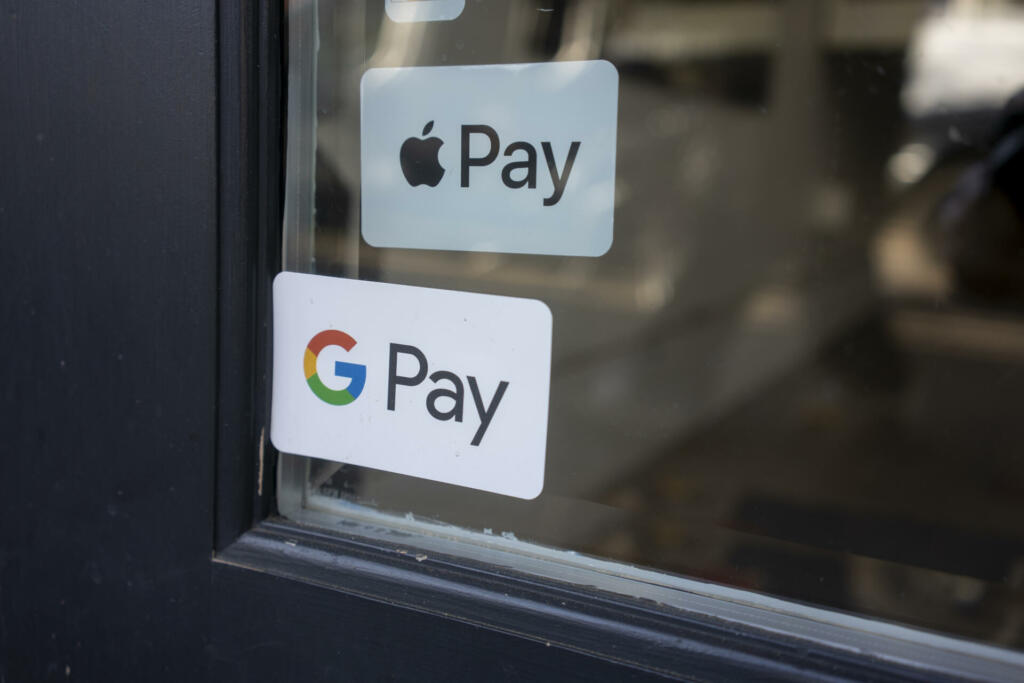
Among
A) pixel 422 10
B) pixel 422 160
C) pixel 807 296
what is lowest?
pixel 807 296

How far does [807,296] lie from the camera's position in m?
5.25

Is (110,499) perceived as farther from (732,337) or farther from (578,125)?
(732,337)

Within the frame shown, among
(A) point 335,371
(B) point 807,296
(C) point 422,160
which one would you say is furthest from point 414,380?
(B) point 807,296

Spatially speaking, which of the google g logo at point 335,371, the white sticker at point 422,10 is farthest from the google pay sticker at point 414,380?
the white sticker at point 422,10

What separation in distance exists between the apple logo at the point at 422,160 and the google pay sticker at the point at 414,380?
0.29 ft

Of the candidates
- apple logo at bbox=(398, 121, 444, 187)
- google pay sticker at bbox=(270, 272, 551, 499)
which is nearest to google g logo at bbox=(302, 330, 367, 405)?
google pay sticker at bbox=(270, 272, 551, 499)

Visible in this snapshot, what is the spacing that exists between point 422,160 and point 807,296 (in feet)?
16.3

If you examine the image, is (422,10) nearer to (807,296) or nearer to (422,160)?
(422,160)

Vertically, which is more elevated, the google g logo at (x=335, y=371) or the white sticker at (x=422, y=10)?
the white sticker at (x=422, y=10)

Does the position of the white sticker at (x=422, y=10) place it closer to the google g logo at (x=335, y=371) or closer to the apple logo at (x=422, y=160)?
the apple logo at (x=422, y=160)

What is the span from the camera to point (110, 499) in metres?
0.75

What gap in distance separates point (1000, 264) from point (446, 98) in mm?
4896

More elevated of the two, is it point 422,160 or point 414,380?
point 422,160

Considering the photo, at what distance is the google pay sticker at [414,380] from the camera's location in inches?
25.5
